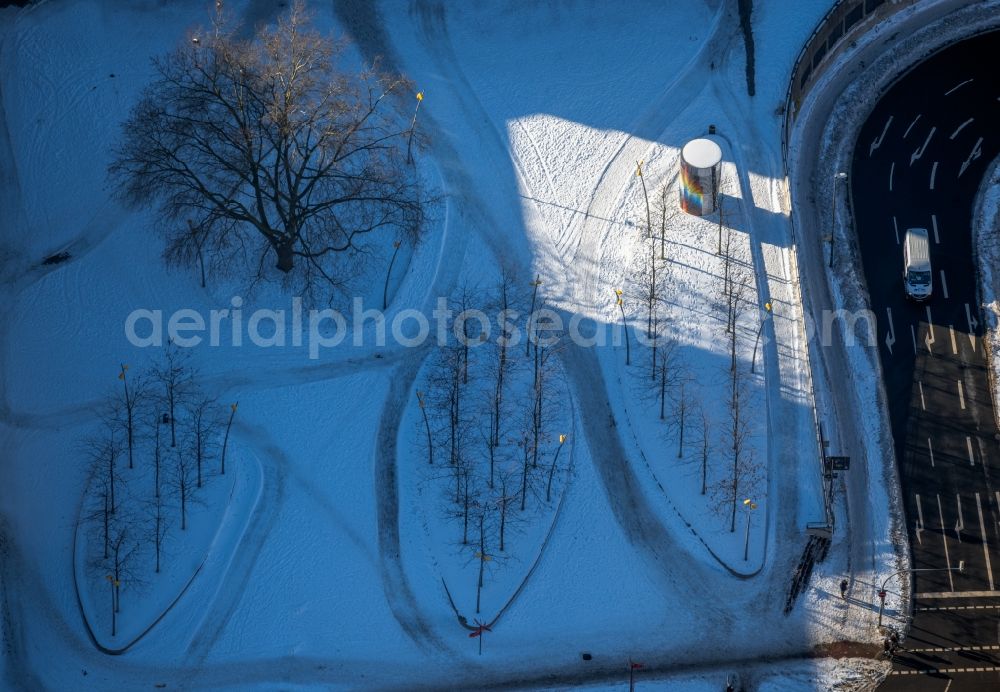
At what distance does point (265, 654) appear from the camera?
109 m

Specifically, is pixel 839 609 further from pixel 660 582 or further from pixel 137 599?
pixel 137 599

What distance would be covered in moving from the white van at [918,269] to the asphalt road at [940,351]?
0.97m

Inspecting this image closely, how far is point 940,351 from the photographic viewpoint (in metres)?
122

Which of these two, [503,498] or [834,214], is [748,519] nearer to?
[503,498]

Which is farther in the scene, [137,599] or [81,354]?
[81,354]

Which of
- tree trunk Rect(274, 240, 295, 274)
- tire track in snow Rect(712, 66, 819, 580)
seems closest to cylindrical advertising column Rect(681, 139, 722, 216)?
tire track in snow Rect(712, 66, 819, 580)

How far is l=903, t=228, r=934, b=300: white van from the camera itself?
12400 centimetres

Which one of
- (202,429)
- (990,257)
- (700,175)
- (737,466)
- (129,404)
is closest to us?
(737,466)

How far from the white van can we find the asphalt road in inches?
38.1

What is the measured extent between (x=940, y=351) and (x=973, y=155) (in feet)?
57.0

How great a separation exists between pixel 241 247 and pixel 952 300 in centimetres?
4773

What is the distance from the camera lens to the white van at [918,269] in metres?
124

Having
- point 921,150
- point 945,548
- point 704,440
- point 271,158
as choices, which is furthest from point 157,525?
point 921,150

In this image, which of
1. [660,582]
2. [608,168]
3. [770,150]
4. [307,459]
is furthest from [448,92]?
[660,582]
